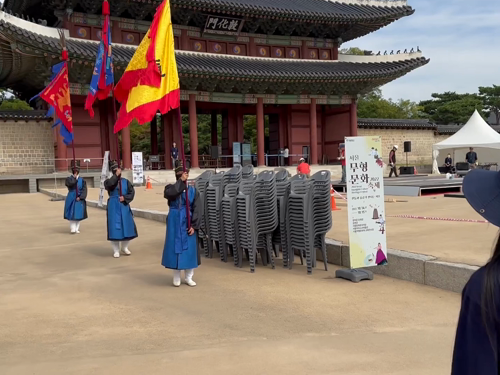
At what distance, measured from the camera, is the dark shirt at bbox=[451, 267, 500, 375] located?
1.20m

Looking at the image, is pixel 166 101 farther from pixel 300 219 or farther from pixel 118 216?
pixel 118 216

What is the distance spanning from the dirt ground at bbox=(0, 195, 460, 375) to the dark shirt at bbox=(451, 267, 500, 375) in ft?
6.76

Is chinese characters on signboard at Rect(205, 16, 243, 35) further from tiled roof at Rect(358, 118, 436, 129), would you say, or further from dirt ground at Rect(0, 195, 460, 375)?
dirt ground at Rect(0, 195, 460, 375)

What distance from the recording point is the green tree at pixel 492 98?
158 feet

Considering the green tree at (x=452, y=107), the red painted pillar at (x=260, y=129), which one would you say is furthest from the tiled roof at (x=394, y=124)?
the green tree at (x=452, y=107)

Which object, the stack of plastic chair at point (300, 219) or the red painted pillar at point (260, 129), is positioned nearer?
the stack of plastic chair at point (300, 219)

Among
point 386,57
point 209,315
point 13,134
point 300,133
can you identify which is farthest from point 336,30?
point 209,315

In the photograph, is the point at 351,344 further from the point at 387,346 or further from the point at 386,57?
the point at 386,57

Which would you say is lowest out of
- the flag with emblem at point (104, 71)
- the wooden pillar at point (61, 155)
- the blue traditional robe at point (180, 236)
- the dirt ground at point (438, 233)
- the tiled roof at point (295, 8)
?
the dirt ground at point (438, 233)

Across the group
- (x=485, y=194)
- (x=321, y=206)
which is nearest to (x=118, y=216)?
(x=321, y=206)

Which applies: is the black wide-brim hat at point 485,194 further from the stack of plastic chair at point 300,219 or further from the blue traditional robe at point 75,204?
the blue traditional robe at point 75,204

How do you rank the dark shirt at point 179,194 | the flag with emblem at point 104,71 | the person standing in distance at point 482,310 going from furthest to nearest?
1. the flag with emblem at point 104,71
2. the dark shirt at point 179,194
3. the person standing in distance at point 482,310

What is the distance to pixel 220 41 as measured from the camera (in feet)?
86.5

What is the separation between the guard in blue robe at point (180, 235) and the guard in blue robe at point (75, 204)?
203 inches
